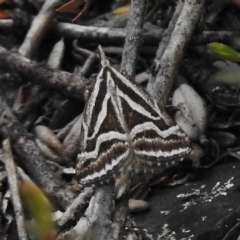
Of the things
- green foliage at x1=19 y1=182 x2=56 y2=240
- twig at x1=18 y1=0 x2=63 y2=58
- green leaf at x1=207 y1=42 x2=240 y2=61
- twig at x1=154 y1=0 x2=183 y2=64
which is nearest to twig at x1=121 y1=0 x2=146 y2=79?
twig at x1=154 y1=0 x2=183 y2=64

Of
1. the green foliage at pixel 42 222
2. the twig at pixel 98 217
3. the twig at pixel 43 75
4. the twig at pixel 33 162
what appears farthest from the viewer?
the twig at pixel 43 75

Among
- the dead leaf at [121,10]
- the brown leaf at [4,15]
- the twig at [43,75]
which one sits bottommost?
the twig at [43,75]

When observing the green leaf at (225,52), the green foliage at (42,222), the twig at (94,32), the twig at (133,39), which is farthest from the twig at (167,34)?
the green foliage at (42,222)

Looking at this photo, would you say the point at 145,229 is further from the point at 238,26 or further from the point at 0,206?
the point at 238,26

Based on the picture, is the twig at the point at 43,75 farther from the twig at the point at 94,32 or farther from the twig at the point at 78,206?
the twig at the point at 78,206

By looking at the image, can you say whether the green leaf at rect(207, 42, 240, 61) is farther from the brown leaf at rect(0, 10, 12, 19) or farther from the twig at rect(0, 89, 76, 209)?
the brown leaf at rect(0, 10, 12, 19)

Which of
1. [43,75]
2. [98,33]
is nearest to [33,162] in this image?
[43,75]

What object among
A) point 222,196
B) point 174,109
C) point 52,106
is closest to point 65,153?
point 52,106
